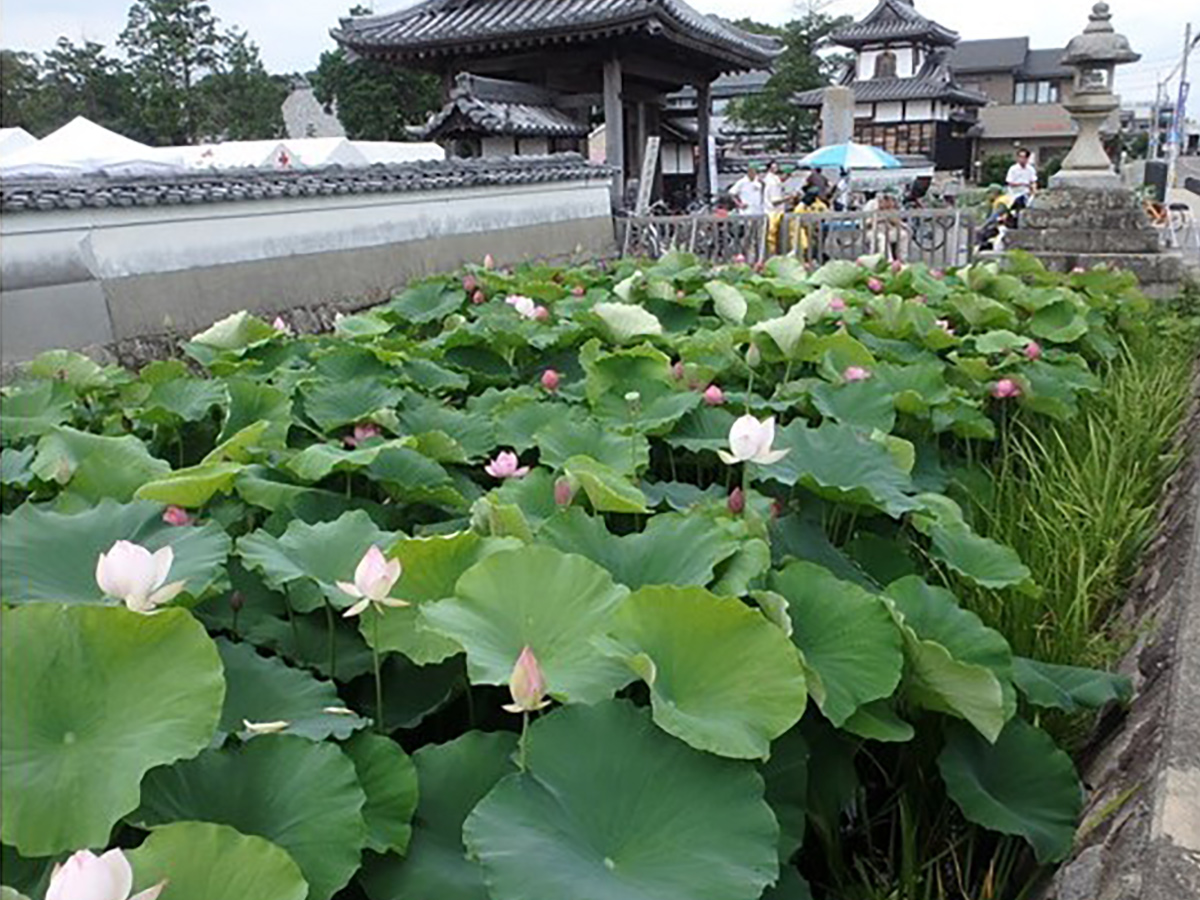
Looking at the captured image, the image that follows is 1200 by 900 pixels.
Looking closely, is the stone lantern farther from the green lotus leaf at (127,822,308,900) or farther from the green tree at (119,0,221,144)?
the green tree at (119,0,221,144)

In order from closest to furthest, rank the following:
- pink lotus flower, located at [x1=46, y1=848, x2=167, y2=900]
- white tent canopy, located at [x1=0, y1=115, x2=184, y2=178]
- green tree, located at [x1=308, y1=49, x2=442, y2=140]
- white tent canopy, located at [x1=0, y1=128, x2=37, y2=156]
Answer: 1. pink lotus flower, located at [x1=46, y1=848, x2=167, y2=900]
2. white tent canopy, located at [x1=0, y1=115, x2=184, y2=178]
3. white tent canopy, located at [x1=0, y1=128, x2=37, y2=156]
4. green tree, located at [x1=308, y1=49, x2=442, y2=140]

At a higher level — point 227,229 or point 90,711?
point 227,229

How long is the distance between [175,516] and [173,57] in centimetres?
4232

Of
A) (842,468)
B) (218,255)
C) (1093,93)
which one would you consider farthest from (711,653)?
(1093,93)

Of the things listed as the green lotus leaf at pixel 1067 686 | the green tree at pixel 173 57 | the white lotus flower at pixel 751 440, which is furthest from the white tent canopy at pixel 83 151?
the green tree at pixel 173 57

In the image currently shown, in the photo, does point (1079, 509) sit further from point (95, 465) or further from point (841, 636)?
point (95, 465)

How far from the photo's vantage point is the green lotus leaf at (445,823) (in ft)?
3.72

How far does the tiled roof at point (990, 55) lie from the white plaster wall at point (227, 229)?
152 feet

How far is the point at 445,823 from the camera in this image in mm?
1221

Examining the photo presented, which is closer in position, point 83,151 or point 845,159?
point 83,151

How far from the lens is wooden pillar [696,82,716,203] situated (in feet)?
54.2

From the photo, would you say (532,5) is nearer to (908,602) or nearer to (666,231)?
(666,231)

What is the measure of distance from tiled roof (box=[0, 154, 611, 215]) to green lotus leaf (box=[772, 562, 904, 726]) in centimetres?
422

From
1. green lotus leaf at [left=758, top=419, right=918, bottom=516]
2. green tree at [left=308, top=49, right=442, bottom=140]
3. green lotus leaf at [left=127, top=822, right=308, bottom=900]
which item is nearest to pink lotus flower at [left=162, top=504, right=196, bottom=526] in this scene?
green lotus leaf at [left=127, top=822, right=308, bottom=900]
